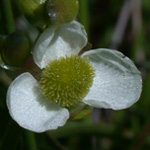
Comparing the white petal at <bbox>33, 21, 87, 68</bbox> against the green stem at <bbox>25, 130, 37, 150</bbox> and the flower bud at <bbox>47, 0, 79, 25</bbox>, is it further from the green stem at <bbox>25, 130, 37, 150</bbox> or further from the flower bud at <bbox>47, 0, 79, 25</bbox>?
the green stem at <bbox>25, 130, 37, 150</bbox>

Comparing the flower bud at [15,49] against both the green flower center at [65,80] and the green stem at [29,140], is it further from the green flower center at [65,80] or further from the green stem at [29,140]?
the green stem at [29,140]

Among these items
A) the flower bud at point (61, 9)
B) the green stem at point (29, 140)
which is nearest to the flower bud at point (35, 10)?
the flower bud at point (61, 9)

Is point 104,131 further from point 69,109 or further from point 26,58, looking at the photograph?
point 26,58

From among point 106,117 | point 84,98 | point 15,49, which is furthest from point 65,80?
point 106,117

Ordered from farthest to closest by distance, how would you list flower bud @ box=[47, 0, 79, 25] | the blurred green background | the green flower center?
the blurred green background → the green flower center → flower bud @ box=[47, 0, 79, 25]

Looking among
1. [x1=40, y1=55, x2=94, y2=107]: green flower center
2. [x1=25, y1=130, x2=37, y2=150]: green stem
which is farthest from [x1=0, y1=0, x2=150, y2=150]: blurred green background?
[x1=40, y1=55, x2=94, y2=107]: green flower center

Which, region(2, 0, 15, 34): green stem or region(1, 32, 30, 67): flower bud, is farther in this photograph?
region(2, 0, 15, 34): green stem

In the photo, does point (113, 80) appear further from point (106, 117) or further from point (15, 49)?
point (106, 117)
